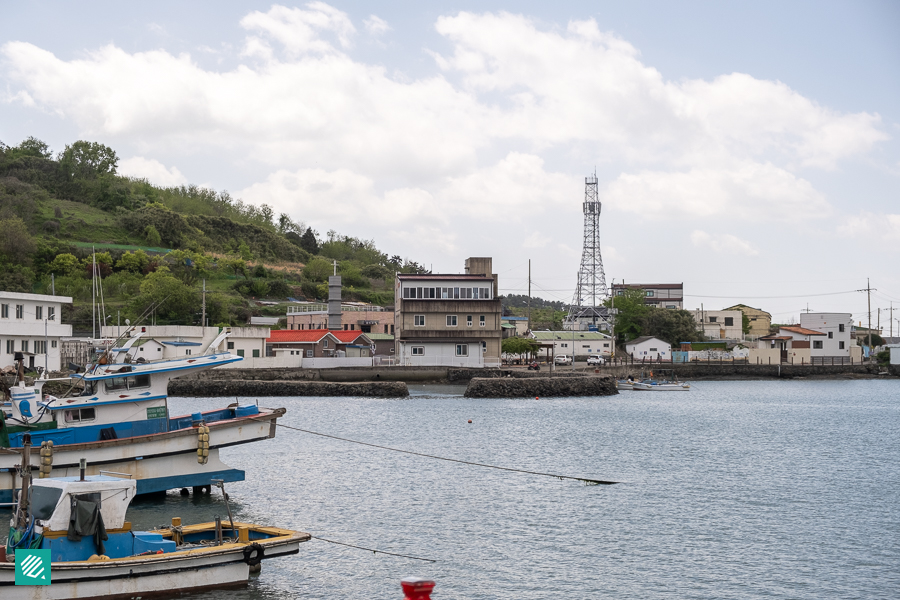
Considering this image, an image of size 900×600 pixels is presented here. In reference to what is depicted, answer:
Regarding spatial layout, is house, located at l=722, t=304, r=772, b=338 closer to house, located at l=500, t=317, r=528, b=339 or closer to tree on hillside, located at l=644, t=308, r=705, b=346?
tree on hillside, located at l=644, t=308, r=705, b=346

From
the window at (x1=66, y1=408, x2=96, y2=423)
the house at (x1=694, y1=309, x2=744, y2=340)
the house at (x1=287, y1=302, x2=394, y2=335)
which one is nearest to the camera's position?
the window at (x1=66, y1=408, x2=96, y2=423)

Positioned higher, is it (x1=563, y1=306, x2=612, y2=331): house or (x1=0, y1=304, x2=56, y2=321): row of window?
(x1=563, y1=306, x2=612, y2=331): house

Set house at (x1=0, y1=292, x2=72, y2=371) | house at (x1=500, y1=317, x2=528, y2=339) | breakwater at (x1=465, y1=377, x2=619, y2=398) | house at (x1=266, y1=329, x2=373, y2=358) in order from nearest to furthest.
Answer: house at (x1=0, y1=292, x2=72, y2=371) → breakwater at (x1=465, y1=377, x2=619, y2=398) → house at (x1=266, y1=329, x2=373, y2=358) → house at (x1=500, y1=317, x2=528, y2=339)

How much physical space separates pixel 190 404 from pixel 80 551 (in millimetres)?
43152

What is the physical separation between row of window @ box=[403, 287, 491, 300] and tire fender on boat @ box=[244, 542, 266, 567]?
214ft

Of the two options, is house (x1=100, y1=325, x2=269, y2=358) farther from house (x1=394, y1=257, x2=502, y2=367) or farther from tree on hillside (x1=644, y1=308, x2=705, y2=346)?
tree on hillside (x1=644, y1=308, x2=705, y2=346)

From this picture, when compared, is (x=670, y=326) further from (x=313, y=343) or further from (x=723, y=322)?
(x=313, y=343)

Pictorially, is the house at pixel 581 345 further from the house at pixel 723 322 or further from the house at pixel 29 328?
Answer: the house at pixel 29 328

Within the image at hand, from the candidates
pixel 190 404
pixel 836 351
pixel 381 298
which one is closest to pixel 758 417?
Answer: pixel 190 404

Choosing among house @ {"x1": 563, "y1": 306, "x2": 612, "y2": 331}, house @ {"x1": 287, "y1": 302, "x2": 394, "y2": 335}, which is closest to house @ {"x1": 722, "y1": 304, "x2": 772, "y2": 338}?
house @ {"x1": 563, "y1": 306, "x2": 612, "y2": 331}

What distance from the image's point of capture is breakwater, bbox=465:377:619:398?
220 feet

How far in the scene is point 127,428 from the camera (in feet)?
82.0

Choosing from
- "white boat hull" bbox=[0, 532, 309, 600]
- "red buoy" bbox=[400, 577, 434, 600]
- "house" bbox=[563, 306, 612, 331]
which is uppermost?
"house" bbox=[563, 306, 612, 331]

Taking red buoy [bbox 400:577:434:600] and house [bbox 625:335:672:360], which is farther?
house [bbox 625:335:672:360]
